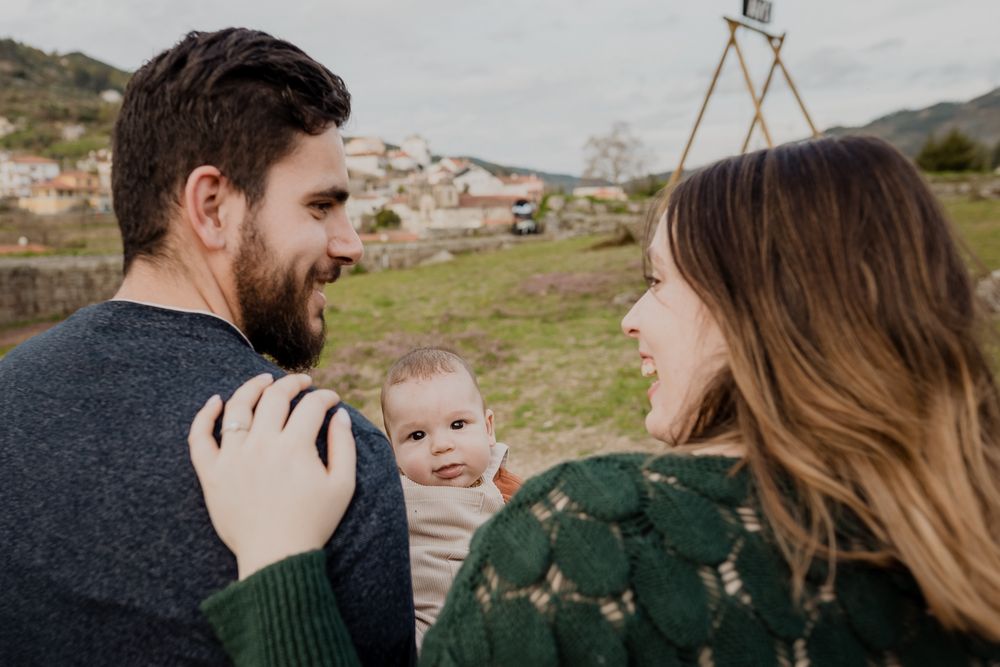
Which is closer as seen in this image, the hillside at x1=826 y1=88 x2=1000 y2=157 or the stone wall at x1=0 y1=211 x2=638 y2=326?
the stone wall at x1=0 y1=211 x2=638 y2=326

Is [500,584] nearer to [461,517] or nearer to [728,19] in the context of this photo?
[461,517]

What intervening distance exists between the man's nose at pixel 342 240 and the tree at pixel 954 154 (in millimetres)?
42876

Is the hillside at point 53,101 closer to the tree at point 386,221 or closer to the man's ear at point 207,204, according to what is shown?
the tree at point 386,221

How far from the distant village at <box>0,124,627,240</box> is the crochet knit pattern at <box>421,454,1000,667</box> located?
3911cm

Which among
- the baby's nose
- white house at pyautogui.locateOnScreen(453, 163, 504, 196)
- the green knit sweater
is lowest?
the baby's nose

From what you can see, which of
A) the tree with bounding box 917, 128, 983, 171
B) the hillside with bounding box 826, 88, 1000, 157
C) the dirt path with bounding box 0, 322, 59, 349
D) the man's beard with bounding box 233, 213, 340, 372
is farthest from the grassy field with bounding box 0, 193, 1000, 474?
the hillside with bounding box 826, 88, 1000, 157

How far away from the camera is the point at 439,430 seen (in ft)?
8.57

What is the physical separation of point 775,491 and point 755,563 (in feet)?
0.36

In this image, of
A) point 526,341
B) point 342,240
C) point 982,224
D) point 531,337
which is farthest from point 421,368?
point 982,224

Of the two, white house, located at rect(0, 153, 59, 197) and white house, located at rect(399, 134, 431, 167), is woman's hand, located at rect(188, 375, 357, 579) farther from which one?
white house, located at rect(399, 134, 431, 167)

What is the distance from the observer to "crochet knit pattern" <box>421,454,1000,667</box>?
890 mm

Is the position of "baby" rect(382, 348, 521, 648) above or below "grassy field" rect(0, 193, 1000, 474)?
above

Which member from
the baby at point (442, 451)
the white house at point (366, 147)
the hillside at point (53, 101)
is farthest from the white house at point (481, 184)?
the baby at point (442, 451)

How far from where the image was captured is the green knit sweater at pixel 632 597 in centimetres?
89
